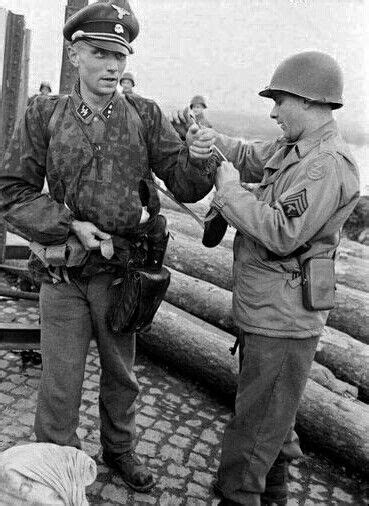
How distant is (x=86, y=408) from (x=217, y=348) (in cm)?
104

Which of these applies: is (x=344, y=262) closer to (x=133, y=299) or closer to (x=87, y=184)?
(x=133, y=299)

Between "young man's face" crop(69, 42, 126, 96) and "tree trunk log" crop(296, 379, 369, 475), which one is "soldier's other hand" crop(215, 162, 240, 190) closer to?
"young man's face" crop(69, 42, 126, 96)

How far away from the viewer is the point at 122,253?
2.81 meters

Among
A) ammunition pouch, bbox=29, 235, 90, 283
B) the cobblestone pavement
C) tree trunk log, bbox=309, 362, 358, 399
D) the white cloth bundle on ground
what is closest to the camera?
the white cloth bundle on ground

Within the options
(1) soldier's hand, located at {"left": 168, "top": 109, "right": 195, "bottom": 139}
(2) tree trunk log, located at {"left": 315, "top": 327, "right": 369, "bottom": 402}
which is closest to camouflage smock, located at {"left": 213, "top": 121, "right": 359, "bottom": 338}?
(1) soldier's hand, located at {"left": 168, "top": 109, "right": 195, "bottom": 139}

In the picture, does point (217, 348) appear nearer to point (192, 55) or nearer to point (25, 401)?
point (25, 401)

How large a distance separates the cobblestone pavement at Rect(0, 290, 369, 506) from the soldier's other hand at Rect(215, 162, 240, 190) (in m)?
1.74

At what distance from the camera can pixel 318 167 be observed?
2.46 meters

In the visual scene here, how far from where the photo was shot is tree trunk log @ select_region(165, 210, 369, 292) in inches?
204

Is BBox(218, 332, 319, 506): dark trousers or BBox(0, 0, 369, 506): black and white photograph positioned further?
BBox(218, 332, 319, 506): dark trousers

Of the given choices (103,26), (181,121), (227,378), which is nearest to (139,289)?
(181,121)

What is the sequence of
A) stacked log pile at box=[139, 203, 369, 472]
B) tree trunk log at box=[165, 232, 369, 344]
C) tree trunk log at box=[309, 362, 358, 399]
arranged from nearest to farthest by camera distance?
stacked log pile at box=[139, 203, 369, 472], tree trunk log at box=[309, 362, 358, 399], tree trunk log at box=[165, 232, 369, 344]

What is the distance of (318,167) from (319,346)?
208 cm

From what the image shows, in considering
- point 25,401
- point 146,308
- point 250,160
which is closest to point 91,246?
point 146,308
